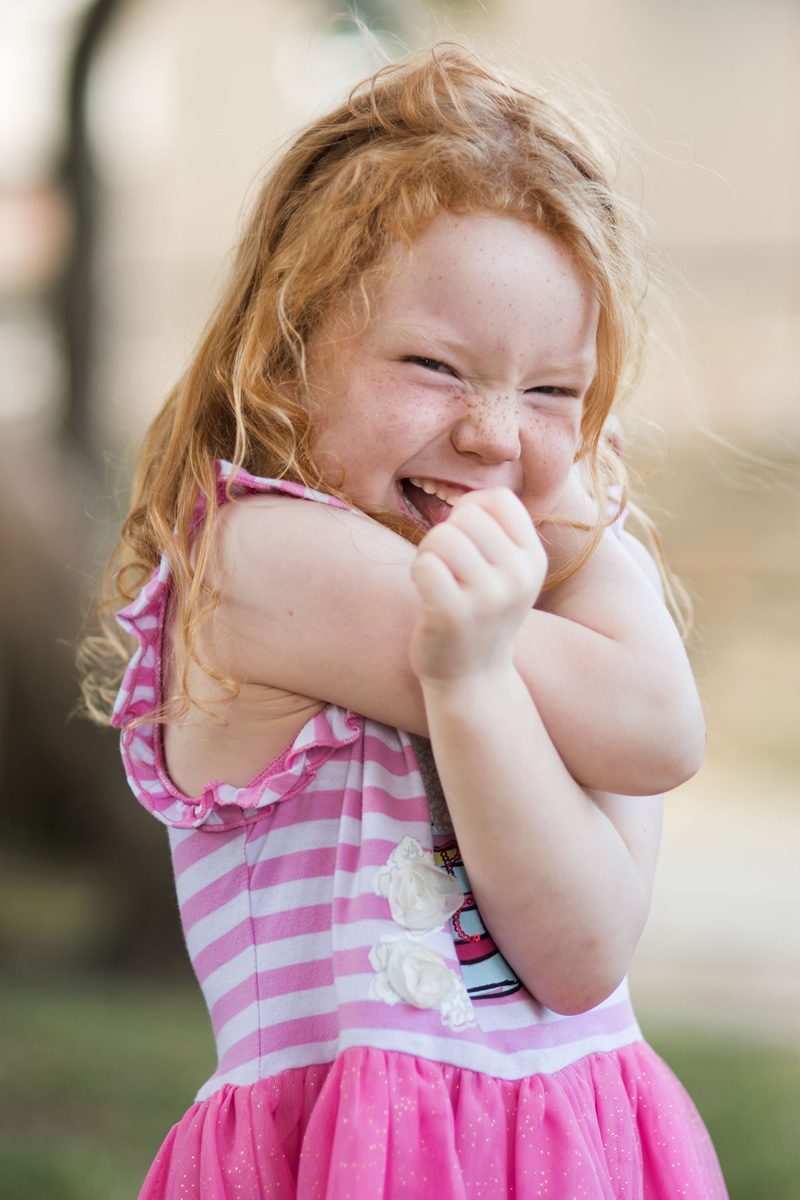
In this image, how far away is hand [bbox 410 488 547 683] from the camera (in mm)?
852

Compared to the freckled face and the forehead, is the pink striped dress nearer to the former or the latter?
the freckled face

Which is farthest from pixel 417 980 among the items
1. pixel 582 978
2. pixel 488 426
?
pixel 488 426

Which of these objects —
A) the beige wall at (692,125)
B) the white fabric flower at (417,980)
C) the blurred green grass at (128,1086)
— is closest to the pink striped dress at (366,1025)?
the white fabric flower at (417,980)

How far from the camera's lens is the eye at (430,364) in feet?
3.49

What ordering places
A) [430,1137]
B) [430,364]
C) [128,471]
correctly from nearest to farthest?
[430,1137] → [430,364] → [128,471]

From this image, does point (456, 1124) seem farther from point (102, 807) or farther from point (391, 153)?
point (102, 807)

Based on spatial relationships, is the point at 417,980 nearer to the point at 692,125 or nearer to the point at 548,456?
the point at 548,456

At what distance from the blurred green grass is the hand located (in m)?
Result: 2.23

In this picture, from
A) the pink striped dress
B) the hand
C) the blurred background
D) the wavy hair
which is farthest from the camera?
the blurred background

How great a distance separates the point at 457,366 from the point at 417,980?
1.77ft

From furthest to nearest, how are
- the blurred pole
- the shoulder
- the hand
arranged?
the blurred pole → the shoulder → the hand

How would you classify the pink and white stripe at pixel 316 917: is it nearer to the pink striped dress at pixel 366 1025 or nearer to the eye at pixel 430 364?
the pink striped dress at pixel 366 1025

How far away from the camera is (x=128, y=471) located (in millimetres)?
3082

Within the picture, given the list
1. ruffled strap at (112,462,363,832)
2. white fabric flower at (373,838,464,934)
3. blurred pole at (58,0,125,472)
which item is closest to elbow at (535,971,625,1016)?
white fabric flower at (373,838,464,934)
